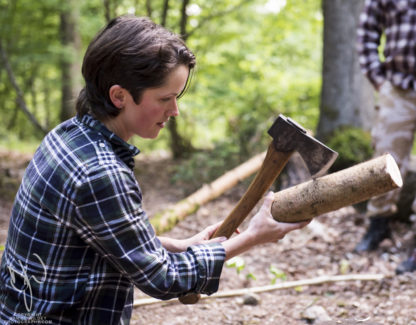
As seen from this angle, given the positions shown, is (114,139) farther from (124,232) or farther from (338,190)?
(338,190)

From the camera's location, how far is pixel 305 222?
1.87 meters

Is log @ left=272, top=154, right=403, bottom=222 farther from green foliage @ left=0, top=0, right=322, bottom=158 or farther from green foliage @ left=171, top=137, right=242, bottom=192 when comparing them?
green foliage @ left=0, top=0, right=322, bottom=158

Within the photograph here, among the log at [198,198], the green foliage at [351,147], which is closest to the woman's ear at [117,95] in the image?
the log at [198,198]

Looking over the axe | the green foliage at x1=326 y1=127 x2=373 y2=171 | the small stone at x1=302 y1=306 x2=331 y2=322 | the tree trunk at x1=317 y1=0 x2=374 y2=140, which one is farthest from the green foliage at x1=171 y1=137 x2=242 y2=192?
the axe

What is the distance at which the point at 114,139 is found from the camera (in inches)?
65.7

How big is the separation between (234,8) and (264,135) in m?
2.45

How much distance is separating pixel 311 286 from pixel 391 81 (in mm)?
A: 1830

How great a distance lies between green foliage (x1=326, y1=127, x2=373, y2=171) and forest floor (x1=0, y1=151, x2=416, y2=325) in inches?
23.1

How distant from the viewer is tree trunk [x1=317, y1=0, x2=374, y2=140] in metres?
5.55

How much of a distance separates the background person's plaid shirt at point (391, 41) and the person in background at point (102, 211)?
2.48 m

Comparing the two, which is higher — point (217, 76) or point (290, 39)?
point (290, 39)

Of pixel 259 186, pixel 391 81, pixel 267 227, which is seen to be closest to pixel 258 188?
pixel 259 186

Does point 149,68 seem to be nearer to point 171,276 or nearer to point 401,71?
point 171,276

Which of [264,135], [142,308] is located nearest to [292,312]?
[142,308]
